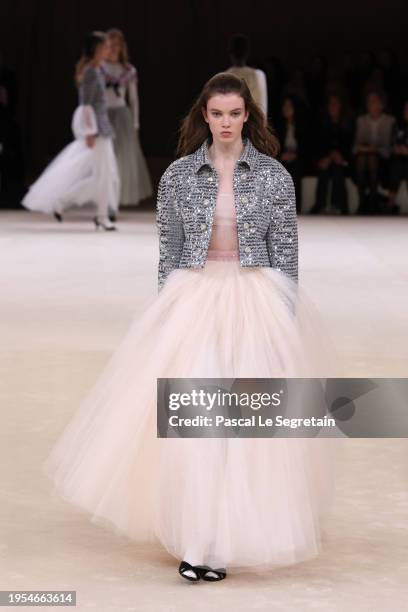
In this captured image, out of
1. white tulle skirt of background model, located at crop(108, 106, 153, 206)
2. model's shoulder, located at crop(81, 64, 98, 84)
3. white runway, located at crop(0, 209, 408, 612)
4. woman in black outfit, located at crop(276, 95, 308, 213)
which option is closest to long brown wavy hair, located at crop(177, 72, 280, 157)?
white runway, located at crop(0, 209, 408, 612)

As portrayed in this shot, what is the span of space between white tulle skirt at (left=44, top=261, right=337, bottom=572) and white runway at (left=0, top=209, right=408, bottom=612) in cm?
10

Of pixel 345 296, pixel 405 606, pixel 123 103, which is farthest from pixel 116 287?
pixel 405 606

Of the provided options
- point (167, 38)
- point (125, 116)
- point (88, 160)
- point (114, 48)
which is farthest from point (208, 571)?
point (167, 38)

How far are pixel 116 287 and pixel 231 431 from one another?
5.46 m

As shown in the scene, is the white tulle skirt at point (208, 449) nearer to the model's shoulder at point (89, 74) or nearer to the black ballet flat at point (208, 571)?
the black ballet flat at point (208, 571)

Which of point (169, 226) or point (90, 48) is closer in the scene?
point (169, 226)

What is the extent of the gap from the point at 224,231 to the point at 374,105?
35.7 ft

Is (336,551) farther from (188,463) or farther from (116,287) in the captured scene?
(116,287)

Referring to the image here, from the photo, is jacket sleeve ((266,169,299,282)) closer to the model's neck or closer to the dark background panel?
the model's neck

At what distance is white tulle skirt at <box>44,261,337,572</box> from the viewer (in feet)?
12.1

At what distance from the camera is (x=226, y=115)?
154 inches

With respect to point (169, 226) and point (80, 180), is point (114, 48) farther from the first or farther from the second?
point (169, 226)

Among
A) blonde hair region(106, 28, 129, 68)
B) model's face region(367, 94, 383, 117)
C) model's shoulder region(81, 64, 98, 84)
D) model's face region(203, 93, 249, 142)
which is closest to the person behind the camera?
model's face region(203, 93, 249, 142)

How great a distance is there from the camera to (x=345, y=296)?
8891 mm
